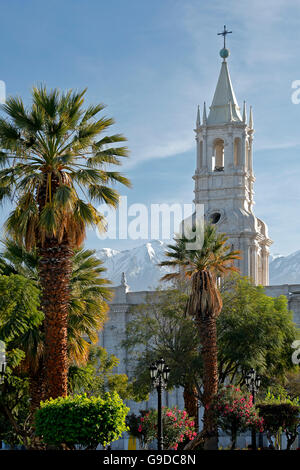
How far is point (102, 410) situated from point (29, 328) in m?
8.32

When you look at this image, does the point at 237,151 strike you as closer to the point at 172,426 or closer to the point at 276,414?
the point at 276,414

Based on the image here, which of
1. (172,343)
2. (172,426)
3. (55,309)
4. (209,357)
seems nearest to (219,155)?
(172,343)

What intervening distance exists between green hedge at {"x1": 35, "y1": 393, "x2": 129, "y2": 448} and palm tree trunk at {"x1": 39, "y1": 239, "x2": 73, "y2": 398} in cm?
179

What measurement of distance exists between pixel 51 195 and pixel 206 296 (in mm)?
10953

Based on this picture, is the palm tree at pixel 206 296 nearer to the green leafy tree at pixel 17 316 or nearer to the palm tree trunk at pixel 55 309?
the green leafy tree at pixel 17 316

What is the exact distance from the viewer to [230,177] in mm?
61562

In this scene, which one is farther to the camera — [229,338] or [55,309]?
[229,338]

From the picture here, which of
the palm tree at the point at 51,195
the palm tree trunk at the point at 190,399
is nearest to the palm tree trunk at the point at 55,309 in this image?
the palm tree at the point at 51,195

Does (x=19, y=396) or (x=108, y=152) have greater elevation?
(x=108, y=152)

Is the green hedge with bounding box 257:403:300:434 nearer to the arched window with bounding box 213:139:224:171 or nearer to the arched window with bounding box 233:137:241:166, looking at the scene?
the arched window with bounding box 233:137:241:166

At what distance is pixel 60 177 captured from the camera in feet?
76.7
